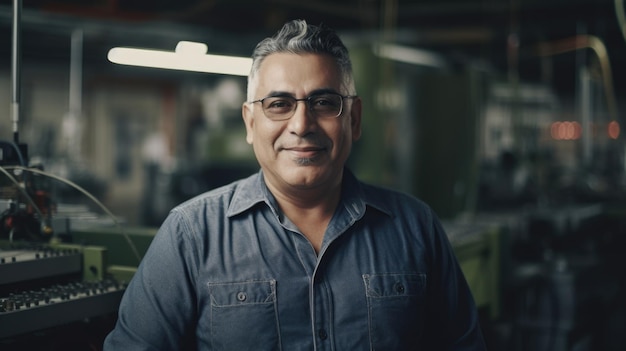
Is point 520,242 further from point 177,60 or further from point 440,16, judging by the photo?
point 440,16

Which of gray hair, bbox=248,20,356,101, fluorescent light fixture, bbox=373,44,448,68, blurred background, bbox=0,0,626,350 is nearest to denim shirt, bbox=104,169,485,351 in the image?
gray hair, bbox=248,20,356,101

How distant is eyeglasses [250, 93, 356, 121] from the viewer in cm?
170

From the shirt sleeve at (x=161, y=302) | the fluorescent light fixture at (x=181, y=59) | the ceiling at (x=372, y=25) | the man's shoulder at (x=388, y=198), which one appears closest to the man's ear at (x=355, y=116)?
the man's shoulder at (x=388, y=198)

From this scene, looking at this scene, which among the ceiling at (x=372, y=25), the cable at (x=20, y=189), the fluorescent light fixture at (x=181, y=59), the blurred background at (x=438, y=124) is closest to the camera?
the cable at (x=20, y=189)

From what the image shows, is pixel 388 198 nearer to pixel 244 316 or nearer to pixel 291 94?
pixel 291 94

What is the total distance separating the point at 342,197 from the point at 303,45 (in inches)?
16.6

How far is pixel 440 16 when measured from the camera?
826 centimetres

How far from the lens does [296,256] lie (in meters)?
1.71

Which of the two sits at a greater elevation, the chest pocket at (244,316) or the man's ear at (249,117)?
the man's ear at (249,117)

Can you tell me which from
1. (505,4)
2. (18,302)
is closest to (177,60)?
(18,302)

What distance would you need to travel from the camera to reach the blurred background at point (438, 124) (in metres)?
3.89

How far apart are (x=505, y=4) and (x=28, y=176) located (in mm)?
6118

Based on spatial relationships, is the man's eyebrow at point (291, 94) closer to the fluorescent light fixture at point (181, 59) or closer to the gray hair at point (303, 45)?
the gray hair at point (303, 45)

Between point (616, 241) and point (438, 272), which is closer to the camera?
point (438, 272)
